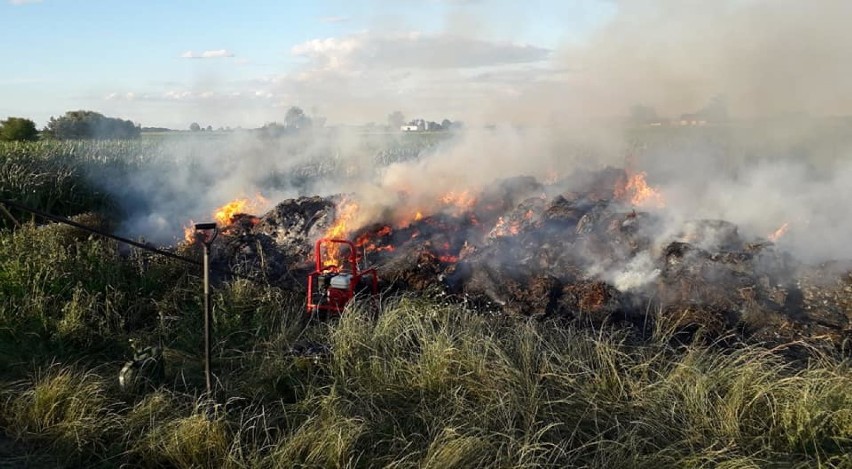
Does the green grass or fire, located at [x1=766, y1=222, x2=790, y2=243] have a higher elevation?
fire, located at [x1=766, y1=222, x2=790, y2=243]

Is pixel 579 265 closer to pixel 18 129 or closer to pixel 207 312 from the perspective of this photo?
pixel 207 312

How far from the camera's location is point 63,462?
433 cm

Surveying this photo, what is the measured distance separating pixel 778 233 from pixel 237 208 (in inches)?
395

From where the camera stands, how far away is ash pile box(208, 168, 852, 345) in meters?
7.20

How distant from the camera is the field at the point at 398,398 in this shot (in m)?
4.03

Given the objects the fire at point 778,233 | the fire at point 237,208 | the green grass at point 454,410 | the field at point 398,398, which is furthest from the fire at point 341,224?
the fire at point 778,233

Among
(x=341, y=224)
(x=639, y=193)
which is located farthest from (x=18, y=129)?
(x=639, y=193)

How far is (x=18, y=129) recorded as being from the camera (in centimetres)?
3634

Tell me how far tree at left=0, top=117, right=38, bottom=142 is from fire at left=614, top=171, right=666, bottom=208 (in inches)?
1369

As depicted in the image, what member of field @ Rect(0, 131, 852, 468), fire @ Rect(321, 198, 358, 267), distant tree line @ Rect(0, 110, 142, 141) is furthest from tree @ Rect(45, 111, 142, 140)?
field @ Rect(0, 131, 852, 468)

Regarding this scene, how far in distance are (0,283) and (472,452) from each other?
6118 millimetres

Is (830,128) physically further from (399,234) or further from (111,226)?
(111,226)

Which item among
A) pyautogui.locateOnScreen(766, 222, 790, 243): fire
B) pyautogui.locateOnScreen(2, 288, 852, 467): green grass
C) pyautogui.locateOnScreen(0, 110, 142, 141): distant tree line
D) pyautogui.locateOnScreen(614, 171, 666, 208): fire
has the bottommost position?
pyautogui.locateOnScreen(2, 288, 852, 467): green grass

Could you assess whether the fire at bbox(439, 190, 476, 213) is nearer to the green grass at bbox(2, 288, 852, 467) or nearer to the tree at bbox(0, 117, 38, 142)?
the green grass at bbox(2, 288, 852, 467)
